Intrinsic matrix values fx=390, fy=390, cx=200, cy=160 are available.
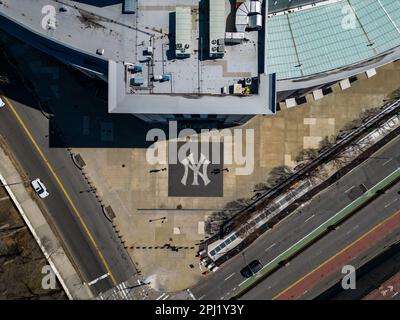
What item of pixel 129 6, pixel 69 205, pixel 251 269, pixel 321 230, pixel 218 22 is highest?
pixel 129 6

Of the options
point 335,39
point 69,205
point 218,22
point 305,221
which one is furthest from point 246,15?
point 69,205

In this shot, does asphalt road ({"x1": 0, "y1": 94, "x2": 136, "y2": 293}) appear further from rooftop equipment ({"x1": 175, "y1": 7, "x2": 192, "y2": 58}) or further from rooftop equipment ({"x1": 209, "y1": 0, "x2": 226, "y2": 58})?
rooftop equipment ({"x1": 209, "y1": 0, "x2": 226, "y2": 58})

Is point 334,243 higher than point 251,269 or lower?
higher

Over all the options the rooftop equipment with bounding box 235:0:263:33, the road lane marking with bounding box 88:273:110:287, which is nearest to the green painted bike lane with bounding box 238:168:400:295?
the road lane marking with bounding box 88:273:110:287

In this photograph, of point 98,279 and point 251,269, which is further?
point 98,279

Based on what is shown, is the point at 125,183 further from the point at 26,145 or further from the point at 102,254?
the point at 26,145

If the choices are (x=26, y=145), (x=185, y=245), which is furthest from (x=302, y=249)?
(x=26, y=145)

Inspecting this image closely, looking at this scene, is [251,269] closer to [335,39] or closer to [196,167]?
[196,167]
